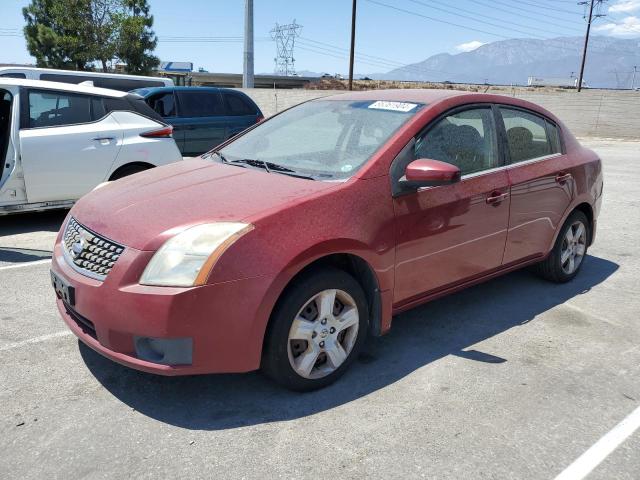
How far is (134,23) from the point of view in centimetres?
3441

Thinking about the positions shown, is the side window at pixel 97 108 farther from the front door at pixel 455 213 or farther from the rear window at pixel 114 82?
the rear window at pixel 114 82

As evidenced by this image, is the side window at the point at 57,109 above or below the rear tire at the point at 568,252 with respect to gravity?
above

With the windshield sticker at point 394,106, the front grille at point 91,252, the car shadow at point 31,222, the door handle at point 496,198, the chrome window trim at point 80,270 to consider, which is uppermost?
the windshield sticker at point 394,106

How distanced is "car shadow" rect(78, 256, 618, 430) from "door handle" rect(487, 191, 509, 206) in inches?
34.8

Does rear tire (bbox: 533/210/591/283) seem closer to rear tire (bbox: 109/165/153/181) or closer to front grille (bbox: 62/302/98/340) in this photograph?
front grille (bbox: 62/302/98/340)

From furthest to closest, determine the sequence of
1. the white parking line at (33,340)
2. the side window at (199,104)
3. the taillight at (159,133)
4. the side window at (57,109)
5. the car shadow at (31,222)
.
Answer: the side window at (199,104) < the taillight at (159,133) < the car shadow at (31,222) < the side window at (57,109) < the white parking line at (33,340)

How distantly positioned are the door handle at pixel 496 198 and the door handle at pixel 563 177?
2.61 ft

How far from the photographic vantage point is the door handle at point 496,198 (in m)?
3.78

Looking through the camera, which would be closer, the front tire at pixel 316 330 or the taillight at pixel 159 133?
the front tire at pixel 316 330

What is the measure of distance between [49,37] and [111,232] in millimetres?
39212

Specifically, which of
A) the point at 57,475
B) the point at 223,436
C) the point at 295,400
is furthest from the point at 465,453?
the point at 57,475

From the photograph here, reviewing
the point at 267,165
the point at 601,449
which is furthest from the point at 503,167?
the point at 601,449

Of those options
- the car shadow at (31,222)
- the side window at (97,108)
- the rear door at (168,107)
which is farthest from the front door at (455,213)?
the rear door at (168,107)

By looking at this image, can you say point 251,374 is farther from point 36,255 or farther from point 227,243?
point 36,255
